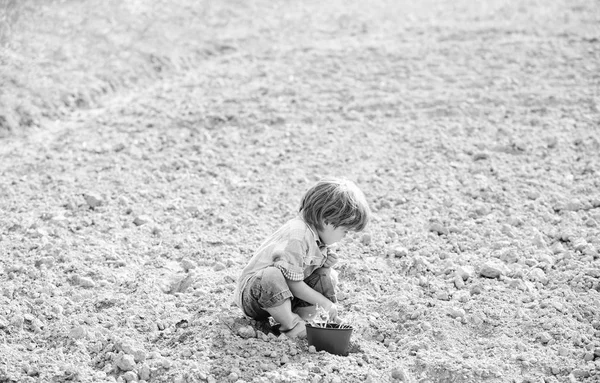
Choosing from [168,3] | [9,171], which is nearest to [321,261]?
[9,171]

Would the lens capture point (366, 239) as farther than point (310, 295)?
Yes

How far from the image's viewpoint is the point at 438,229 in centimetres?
495

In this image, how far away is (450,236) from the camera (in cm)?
489

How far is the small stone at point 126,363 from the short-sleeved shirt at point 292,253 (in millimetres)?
576

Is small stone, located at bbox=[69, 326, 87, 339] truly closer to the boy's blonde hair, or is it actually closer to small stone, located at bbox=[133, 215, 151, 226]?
the boy's blonde hair

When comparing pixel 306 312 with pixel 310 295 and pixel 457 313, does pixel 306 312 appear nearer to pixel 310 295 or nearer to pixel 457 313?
pixel 310 295

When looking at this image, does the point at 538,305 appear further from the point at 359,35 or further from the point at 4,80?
the point at 359,35

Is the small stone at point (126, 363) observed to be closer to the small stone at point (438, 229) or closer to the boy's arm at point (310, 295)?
the boy's arm at point (310, 295)

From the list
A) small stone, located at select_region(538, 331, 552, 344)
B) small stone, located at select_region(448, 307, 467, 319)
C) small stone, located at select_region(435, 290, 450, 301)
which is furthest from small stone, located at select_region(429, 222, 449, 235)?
small stone, located at select_region(538, 331, 552, 344)

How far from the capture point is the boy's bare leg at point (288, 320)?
364 cm

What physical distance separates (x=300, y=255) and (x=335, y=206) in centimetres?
28

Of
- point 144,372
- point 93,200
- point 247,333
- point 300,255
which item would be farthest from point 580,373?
point 93,200

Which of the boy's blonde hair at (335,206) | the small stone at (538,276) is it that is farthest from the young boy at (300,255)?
the small stone at (538,276)

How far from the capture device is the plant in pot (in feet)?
11.6
